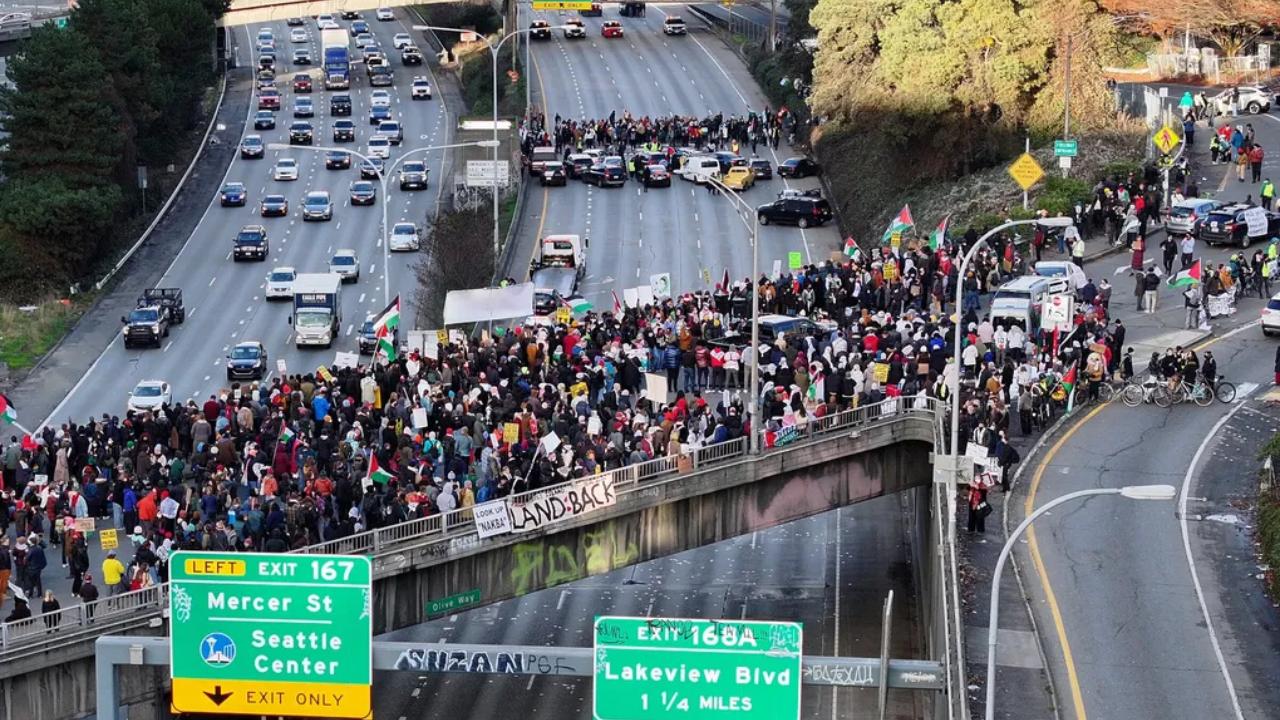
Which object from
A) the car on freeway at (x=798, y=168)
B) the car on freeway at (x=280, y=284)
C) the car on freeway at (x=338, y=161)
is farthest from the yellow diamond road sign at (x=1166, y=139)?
the car on freeway at (x=338, y=161)

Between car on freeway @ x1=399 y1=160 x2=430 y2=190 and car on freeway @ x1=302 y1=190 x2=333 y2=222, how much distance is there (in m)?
4.78

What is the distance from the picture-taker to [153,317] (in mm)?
76812

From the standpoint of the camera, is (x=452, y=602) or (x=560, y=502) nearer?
(x=560, y=502)

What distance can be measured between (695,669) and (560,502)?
1721 cm

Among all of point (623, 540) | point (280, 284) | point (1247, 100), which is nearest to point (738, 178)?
point (1247, 100)

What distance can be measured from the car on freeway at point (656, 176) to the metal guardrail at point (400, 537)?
47.6m

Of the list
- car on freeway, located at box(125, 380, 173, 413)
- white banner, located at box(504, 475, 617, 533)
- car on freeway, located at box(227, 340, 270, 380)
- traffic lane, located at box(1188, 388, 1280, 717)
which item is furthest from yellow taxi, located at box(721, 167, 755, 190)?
white banner, located at box(504, 475, 617, 533)

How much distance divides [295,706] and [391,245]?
63.1 metres

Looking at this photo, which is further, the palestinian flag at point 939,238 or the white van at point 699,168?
the white van at point 699,168

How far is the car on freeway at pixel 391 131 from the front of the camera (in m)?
109

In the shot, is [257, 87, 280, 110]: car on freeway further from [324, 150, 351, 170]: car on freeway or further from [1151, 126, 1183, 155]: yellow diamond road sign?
[1151, 126, 1183, 155]: yellow diamond road sign

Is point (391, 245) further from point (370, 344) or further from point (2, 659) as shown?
point (2, 659)

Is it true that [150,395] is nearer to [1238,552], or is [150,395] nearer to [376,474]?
[376,474]

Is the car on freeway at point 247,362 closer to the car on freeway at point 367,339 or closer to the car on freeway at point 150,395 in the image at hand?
the car on freeway at point 367,339
